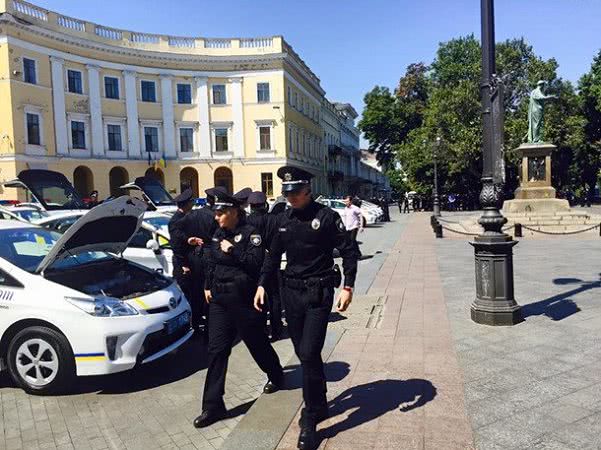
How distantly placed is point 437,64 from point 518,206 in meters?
34.8

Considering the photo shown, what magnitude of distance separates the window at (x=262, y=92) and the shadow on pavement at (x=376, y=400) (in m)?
42.0

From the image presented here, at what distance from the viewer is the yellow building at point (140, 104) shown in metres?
34.1

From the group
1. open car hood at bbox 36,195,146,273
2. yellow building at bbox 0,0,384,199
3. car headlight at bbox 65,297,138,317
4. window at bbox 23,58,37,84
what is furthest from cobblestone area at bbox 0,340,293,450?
window at bbox 23,58,37,84

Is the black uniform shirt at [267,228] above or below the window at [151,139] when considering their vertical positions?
below

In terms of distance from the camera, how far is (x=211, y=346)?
4.34 metres

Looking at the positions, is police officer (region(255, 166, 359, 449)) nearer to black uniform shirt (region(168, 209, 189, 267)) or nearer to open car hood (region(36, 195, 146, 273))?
open car hood (region(36, 195, 146, 273))

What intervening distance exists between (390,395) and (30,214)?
820 cm

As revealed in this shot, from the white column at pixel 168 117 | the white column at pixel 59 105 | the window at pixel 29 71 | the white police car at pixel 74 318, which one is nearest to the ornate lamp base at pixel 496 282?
the white police car at pixel 74 318

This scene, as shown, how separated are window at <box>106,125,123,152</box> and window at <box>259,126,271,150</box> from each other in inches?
450

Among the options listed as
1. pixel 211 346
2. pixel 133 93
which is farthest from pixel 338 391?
pixel 133 93

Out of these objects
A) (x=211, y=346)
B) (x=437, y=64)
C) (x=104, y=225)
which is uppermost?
(x=437, y=64)

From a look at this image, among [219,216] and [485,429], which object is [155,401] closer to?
[219,216]

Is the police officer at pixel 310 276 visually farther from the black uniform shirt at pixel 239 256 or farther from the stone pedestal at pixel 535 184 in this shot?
the stone pedestal at pixel 535 184

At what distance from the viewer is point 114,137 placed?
4031cm
